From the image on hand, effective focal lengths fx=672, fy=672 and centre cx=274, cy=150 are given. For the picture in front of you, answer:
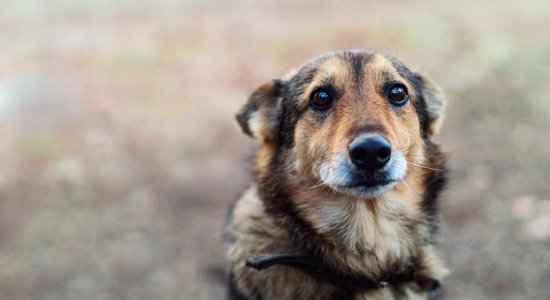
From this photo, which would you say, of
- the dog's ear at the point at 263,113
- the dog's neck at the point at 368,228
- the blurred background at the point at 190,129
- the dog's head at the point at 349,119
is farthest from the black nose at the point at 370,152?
the blurred background at the point at 190,129

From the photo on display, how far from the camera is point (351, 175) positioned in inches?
150

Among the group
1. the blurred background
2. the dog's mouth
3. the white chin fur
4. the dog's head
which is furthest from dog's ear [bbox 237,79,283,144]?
the dog's mouth

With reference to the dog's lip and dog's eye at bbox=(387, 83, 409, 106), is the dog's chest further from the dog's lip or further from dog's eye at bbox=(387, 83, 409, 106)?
dog's eye at bbox=(387, 83, 409, 106)

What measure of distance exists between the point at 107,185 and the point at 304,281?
5.00 m

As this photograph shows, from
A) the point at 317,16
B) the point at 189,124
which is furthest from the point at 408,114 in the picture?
the point at 317,16

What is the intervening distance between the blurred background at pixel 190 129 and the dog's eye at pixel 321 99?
0.80 m

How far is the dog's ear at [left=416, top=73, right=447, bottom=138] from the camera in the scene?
182 inches

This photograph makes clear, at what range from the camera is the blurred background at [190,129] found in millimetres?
6855

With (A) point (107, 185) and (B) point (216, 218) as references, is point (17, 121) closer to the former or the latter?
(A) point (107, 185)

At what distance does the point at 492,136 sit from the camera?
8664mm

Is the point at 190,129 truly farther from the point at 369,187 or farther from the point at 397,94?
the point at 369,187

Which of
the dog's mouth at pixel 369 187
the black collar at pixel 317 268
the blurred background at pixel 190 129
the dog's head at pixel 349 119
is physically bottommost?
the black collar at pixel 317 268

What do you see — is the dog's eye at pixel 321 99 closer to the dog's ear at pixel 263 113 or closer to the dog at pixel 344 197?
the dog at pixel 344 197

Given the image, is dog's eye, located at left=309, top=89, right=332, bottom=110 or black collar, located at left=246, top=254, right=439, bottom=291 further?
dog's eye, located at left=309, top=89, right=332, bottom=110
